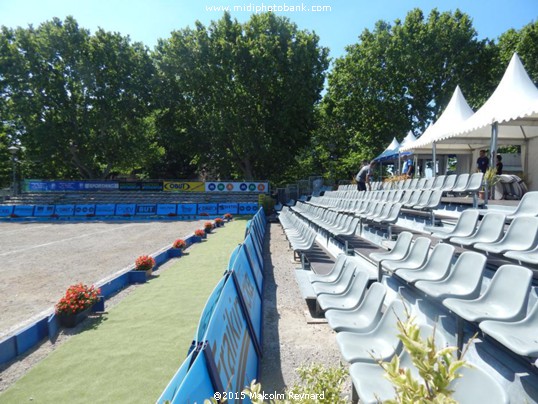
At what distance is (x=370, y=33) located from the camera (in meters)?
32.1

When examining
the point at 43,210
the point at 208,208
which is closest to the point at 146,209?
the point at 208,208

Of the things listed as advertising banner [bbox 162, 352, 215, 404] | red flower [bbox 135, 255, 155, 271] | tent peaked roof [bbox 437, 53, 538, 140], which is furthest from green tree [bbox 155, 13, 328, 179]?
advertising banner [bbox 162, 352, 215, 404]

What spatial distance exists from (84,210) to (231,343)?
81.5ft

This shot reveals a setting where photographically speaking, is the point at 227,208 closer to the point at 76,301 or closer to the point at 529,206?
the point at 76,301

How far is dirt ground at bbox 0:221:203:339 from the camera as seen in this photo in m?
6.23

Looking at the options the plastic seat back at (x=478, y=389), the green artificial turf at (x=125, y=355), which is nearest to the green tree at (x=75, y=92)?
the green artificial turf at (x=125, y=355)

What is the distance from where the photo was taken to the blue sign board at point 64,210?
76.5ft

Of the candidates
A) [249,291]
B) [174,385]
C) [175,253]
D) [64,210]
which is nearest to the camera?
[174,385]

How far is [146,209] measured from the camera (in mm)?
24234

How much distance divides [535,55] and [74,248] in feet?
120

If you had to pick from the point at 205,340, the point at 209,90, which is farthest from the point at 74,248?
the point at 209,90

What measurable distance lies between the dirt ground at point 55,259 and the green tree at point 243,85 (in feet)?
49.7

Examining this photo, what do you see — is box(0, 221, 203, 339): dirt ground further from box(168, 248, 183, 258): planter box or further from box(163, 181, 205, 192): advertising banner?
box(163, 181, 205, 192): advertising banner

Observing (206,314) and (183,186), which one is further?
(183,186)
